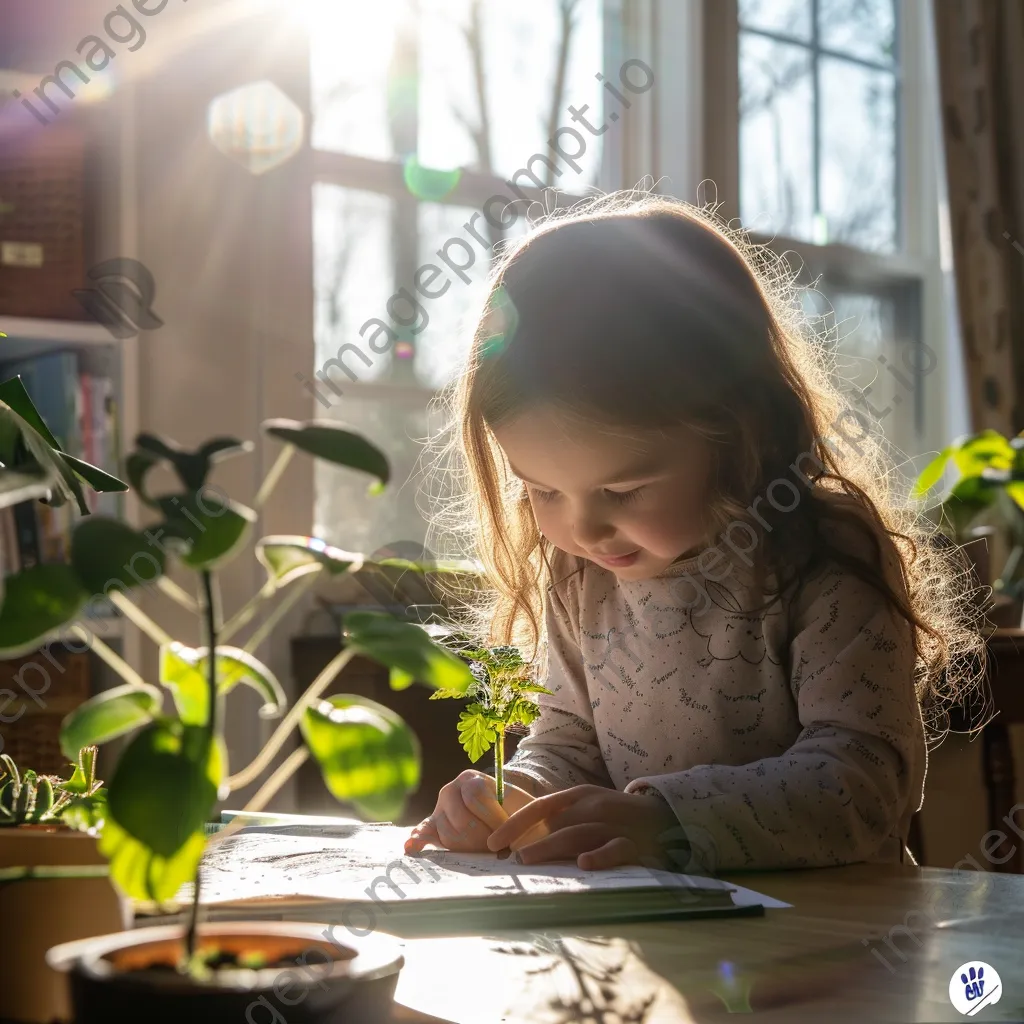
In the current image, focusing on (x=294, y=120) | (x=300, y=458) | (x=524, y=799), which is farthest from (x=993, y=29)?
(x=524, y=799)

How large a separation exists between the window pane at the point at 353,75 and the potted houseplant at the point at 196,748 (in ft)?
8.94

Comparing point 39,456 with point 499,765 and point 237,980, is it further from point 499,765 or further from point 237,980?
point 499,765

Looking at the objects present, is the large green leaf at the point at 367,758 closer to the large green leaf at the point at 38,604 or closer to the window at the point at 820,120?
the large green leaf at the point at 38,604

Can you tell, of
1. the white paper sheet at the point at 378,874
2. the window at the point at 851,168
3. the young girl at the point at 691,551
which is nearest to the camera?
the white paper sheet at the point at 378,874

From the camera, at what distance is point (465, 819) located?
1021 millimetres

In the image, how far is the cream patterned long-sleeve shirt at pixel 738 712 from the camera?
1.08 m

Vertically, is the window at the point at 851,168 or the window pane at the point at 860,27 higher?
the window pane at the point at 860,27

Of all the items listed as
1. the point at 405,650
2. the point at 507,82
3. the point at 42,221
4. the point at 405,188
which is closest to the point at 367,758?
the point at 405,650

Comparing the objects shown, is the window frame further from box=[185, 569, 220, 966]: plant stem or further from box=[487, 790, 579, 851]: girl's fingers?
box=[185, 569, 220, 966]: plant stem

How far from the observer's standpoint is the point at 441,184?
3.21 metres

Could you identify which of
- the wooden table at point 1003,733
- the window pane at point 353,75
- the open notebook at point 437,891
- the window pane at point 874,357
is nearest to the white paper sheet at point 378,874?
the open notebook at point 437,891

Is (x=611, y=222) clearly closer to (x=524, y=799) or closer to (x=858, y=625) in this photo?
(x=858, y=625)

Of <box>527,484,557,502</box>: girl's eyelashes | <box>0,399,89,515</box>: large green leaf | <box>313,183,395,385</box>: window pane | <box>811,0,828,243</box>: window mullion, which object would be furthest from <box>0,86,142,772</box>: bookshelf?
<box>811,0,828,243</box>: window mullion

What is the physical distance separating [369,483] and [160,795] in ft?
8.72
